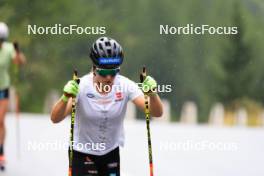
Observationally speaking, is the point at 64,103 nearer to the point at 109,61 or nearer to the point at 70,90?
the point at 70,90

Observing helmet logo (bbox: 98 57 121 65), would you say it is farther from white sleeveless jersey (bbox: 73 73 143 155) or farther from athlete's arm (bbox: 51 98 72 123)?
athlete's arm (bbox: 51 98 72 123)

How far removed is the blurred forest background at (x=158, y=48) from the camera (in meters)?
67.7

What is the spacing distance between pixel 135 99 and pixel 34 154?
793 centimetres

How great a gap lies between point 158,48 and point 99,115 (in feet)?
246

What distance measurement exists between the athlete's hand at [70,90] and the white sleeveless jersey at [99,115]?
0.23 meters

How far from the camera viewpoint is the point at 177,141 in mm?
17922

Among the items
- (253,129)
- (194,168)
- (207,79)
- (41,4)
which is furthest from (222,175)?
(207,79)

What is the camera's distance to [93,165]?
23.4 feet

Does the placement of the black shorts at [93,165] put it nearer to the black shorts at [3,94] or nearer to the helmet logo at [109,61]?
the helmet logo at [109,61]

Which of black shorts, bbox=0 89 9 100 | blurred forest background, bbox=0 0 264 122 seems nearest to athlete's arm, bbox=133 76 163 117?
black shorts, bbox=0 89 9 100

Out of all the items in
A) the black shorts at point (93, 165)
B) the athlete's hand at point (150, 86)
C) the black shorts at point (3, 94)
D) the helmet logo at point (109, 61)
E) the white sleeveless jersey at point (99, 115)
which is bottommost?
the black shorts at point (93, 165)

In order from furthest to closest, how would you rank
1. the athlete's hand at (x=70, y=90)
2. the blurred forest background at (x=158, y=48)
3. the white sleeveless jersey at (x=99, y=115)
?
the blurred forest background at (x=158, y=48) < the white sleeveless jersey at (x=99, y=115) < the athlete's hand at (x=70, y=90)

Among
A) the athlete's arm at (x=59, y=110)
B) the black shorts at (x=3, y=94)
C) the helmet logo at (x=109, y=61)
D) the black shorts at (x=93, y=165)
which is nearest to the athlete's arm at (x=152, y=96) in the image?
the helmet logo at (x=109, y=61)

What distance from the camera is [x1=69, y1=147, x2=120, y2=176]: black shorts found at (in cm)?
712
